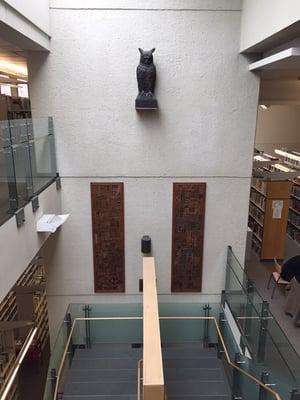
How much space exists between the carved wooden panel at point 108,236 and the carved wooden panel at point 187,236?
0.91m

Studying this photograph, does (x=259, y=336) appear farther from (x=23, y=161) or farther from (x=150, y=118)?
(x=23, y=161)

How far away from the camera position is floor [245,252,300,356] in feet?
19.6

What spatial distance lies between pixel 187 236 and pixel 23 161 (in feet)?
9.76

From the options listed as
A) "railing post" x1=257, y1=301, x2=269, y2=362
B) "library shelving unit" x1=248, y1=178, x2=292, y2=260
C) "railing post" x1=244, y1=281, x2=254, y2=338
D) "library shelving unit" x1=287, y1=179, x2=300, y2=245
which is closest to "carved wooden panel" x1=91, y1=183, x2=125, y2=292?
"railing post" x1=244, y1=281, x2=254, y2=338

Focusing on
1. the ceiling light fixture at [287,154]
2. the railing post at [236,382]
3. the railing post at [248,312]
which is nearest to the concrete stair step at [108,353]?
the railing post at [236,382]

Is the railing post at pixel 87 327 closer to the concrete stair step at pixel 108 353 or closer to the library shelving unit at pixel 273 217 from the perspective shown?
the concrete stair step at pixel 108 353

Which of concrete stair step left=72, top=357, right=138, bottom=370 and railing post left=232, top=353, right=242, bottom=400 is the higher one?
railing post left=232, top=353, right=242, bottom=400

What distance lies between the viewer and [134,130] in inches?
215

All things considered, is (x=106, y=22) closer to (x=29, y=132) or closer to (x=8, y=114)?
(x=29, y=132)

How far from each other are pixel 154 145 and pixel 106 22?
76.3 inches

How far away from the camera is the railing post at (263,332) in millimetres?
4555

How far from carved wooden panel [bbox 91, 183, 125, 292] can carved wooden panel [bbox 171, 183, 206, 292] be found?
907 millimetres

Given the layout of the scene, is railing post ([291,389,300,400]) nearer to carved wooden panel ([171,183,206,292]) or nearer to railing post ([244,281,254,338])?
railing post ([244,281,254,338])

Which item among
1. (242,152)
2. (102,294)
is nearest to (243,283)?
(242,152)
